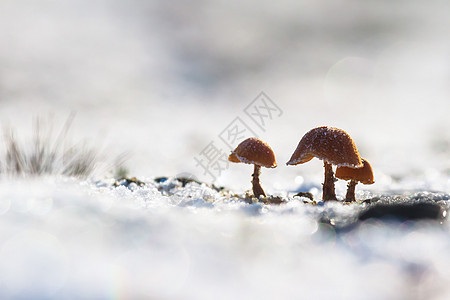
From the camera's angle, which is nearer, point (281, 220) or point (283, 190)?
point (281, 220)

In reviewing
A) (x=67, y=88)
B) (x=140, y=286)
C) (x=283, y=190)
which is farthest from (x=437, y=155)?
(x=67, y=88)

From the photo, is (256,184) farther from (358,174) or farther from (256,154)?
(358,174)

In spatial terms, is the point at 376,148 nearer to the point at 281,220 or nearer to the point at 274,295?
the point at 281,220

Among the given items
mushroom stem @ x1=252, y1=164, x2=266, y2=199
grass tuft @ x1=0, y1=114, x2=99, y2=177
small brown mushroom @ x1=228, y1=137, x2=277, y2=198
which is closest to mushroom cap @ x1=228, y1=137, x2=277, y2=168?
small brown mushroom @ x1=228, y1=137, x2=277, y2=198

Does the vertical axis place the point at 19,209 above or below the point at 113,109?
below

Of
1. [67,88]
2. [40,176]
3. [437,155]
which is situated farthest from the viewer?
[67,88]

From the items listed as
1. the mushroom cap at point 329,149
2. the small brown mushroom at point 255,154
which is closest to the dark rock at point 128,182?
the small brown mushroom at point 255,154

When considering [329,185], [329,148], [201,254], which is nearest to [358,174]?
[329,185]
